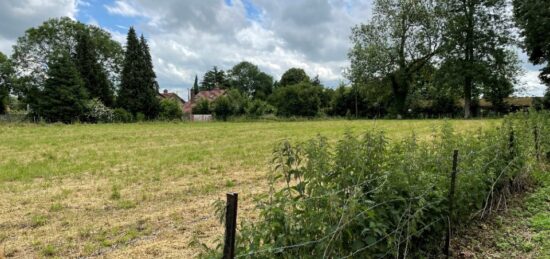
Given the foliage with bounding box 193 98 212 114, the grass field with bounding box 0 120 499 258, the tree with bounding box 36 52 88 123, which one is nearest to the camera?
the grass field with bounding box 0 120 499 258

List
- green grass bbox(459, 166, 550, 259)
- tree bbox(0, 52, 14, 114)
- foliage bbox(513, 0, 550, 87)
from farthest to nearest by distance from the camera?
tree bbox(0, 52, 14, 114)
foliage bbox(513, 0, 550, 87)
green grass bbox(459, 166, 550, 259)

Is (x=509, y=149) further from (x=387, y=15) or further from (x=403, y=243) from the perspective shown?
(x=387, y=15)

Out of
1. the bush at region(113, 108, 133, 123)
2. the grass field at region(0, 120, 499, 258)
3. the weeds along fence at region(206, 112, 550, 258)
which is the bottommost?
the grass field at region(0, 120, 499, 258)

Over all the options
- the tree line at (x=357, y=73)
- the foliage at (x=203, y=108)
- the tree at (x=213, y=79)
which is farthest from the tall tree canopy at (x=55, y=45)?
the tree at (x=213, y=79)

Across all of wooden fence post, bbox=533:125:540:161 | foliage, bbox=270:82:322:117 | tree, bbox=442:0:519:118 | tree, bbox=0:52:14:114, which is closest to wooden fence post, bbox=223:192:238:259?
wooden fence post, bbox=533:125:540:161

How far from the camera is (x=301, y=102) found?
5019 cm

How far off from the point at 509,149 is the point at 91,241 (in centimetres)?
574

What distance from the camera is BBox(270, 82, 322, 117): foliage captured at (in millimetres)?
50125

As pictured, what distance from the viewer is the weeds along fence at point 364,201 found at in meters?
2.40

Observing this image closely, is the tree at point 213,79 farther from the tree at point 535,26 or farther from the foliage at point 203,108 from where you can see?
the tree at point 535,26

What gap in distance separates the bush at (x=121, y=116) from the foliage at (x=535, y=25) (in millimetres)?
35863

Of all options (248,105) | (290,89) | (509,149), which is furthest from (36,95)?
(509,149)

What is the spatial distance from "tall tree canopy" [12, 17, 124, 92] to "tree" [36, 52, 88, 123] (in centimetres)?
797

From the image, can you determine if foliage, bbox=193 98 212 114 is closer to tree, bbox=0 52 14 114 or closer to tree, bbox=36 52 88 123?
tree, bbox=36 52 88 123
